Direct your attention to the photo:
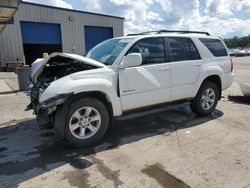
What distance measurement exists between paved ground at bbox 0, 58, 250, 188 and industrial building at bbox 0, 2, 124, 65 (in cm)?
1685

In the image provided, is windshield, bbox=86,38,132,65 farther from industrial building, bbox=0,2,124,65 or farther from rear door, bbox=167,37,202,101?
industrial building, bbox=0,2,124,65

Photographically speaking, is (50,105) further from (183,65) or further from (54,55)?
(183,65)

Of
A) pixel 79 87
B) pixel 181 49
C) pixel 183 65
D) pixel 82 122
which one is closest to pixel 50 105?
pixel 79 87

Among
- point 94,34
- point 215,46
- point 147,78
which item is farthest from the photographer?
point 94,34

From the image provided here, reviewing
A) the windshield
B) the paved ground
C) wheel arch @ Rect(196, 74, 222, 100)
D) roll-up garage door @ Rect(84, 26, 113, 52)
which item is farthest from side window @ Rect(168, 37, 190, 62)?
roll-up garage door @ Rect(84, 26, 113, 52)

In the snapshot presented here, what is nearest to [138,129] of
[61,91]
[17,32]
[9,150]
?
[61,91]

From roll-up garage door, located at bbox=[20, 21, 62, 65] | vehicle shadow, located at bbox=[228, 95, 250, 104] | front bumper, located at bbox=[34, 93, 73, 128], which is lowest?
vehicle shadow, located at bbox=[228, 95, 250, 104]

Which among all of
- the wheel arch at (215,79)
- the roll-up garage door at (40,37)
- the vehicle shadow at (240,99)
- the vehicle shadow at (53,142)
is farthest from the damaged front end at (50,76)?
the roll-up garage door at (40,37)

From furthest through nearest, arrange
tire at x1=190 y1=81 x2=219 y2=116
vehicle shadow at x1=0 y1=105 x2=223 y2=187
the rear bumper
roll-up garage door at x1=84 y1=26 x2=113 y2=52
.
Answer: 1. roll-up garage door at x1=84 y1=26 x2=113 y2=52
2. the rear bumper
3. tire at x1=190 y1=81 x2=219 y2=116
4. vehicle shadow at x1=0 y1=105 x2=223 y2=187

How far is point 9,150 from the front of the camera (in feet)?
15.1

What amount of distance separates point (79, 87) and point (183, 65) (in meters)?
2.46

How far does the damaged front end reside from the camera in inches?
162

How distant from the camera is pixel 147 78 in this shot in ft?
16.7

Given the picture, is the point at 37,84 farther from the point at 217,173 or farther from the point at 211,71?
the point at 211,71
